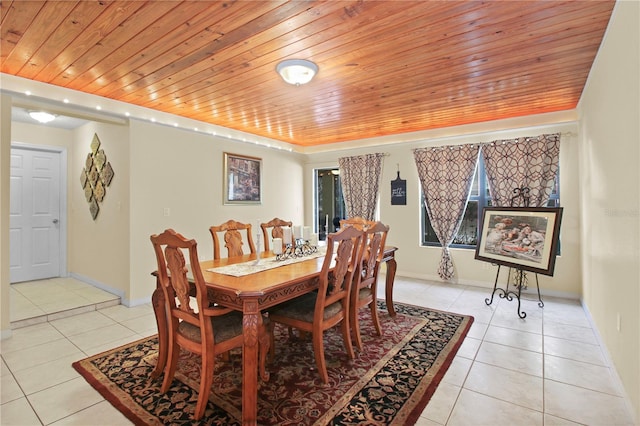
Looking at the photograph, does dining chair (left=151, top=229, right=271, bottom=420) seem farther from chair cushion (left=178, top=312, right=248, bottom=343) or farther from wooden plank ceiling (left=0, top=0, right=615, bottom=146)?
wooden plank ceiling (left=0, top=0, right=615, bottom=146)

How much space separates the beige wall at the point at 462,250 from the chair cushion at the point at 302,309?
3.12m

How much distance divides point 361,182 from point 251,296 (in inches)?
170

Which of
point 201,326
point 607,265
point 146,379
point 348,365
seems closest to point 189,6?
point 201,326

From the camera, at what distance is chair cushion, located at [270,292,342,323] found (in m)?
2.30

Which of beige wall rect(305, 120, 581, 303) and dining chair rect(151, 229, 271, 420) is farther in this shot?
beige wall rect(305, 120, 581, 303)

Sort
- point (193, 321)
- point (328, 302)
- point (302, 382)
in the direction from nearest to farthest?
point (193, 321) < point (302, 382) < point (328, 302)

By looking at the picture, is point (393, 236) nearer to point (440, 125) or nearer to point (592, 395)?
point (440, 125)

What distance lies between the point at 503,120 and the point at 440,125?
0.85 m

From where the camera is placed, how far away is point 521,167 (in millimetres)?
4270

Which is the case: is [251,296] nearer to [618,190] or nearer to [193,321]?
[193,321]

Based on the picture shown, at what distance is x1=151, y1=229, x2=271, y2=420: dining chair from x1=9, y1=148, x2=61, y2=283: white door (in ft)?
14.6

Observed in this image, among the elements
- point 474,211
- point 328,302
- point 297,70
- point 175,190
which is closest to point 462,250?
point 474,211

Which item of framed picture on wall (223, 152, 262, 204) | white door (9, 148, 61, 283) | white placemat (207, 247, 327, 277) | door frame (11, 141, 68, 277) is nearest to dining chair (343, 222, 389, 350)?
white placemat (207, 247, 327, 277)

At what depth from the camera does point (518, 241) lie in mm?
3738
